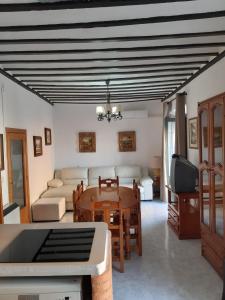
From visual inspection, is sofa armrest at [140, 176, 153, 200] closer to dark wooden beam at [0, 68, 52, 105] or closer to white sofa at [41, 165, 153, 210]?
white sofa at [41, 165, 153, 210]

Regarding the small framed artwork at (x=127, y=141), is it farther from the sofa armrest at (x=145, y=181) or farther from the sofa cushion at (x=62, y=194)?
the sofa cushion at (x=62, y=194)

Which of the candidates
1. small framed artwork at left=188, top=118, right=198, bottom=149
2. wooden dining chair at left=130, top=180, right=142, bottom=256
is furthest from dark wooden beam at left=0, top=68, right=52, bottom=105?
small framed artwork at left=188, top=118, right=198, bottom=149

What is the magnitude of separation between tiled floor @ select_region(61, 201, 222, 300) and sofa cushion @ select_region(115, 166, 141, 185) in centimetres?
274

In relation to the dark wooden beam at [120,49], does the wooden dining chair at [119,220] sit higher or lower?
lower

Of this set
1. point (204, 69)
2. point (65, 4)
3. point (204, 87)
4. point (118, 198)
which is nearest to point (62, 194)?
point (118, 198)

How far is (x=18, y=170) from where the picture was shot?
4562 millimetres

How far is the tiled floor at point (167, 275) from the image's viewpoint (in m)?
2.67

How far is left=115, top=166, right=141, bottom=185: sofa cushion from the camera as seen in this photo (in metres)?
6.92

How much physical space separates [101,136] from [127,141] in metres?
0.72

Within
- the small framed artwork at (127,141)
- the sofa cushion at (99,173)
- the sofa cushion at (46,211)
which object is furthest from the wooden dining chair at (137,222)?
the small framed artwork at (127,141)

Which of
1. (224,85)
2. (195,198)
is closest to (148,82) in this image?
(224,85)

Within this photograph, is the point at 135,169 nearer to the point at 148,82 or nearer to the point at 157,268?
the point at 148,82

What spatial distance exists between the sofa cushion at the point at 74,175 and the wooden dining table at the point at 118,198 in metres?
2.38

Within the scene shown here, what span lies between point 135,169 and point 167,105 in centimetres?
184
